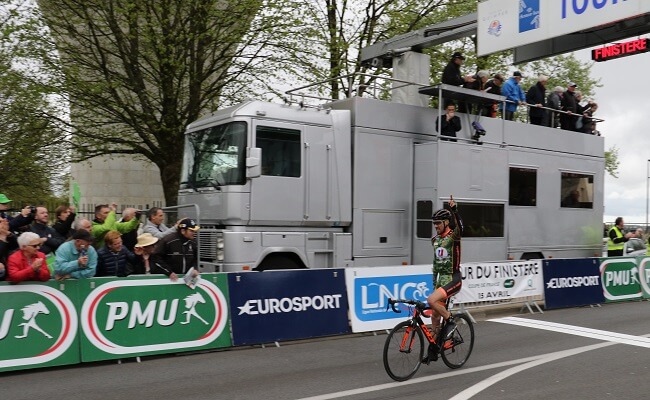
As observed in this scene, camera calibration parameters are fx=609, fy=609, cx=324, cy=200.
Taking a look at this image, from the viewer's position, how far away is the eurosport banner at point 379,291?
31.0 feet

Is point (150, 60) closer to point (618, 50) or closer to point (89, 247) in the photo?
point (89, 247)

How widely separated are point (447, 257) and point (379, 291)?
2.90m

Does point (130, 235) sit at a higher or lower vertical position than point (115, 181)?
lower

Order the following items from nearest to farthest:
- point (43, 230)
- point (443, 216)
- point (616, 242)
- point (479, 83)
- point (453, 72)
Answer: point (443, 216)
point (43, 230)
point (453, 72)
point (479, 83)
point (616, 242)

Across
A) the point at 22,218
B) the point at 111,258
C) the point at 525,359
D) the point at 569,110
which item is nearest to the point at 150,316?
the point at 111,258

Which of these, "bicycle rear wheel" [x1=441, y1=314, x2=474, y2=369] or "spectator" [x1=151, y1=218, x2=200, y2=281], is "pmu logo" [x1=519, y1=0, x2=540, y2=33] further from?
"spectator" [x1=151, y1=218, x2=200, y2=281]

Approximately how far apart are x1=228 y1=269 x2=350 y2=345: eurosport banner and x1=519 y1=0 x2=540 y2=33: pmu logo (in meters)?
9.00

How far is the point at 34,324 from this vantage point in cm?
693

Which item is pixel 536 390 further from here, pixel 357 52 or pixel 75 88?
pixel 357 52

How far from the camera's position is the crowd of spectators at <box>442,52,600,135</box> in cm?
1266

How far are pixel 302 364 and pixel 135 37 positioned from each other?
1155cm

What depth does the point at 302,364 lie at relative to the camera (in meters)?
7.41

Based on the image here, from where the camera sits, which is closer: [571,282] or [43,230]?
[43,230]

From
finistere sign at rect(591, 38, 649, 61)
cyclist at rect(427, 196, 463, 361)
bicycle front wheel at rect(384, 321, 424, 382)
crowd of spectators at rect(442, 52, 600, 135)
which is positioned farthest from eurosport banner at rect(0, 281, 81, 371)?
finistere sign at rect(591, 38, 649, 61)
